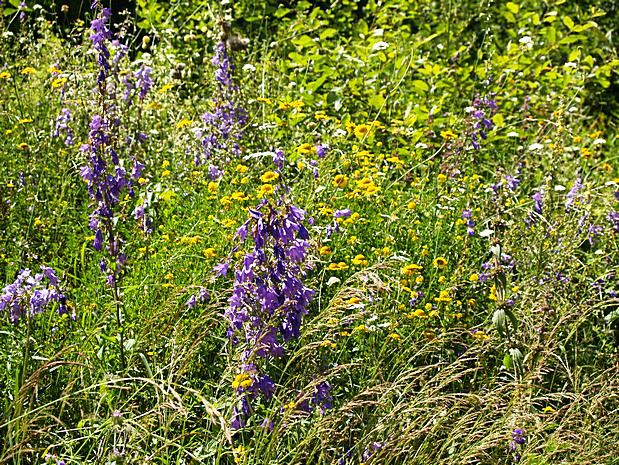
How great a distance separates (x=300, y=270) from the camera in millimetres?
2729

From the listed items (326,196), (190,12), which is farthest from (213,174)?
(190,12)

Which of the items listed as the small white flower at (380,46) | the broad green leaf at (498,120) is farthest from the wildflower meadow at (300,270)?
the small white flower at (380,46)

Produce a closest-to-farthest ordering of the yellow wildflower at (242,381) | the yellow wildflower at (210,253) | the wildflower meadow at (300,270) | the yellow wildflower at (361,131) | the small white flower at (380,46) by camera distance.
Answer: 1. the yellow wildflower at (242,381)
2. the wildflower meadow at (300,270)
3. the yellow wildflower at (210,253)
4. the yellow wildflower at (361,131)
5. the small white flower at (380,46)

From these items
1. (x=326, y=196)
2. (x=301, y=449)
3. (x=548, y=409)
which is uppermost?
(x=326, y=196)

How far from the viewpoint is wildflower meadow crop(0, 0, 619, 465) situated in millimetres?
2568

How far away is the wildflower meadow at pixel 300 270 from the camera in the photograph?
8.43ft

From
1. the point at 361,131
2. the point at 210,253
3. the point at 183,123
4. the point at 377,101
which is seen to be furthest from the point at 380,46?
the point at 210,253

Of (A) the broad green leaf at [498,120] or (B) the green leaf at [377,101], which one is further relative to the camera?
(A) the broad green leaf at [498,120]

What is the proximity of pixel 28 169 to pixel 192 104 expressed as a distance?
99 cm

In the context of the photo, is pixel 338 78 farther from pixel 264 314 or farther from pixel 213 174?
pixel 264 314

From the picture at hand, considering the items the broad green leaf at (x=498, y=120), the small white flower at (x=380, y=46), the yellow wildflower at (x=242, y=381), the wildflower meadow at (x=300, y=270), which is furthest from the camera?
the broad green leaf at (x=498, y=120)

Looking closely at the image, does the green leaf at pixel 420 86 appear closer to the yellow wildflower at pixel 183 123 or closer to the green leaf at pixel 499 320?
the yellow wildflower at pixel 183 123

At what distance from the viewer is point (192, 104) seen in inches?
184

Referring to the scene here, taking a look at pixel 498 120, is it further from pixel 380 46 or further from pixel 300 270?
pixel 300 270
